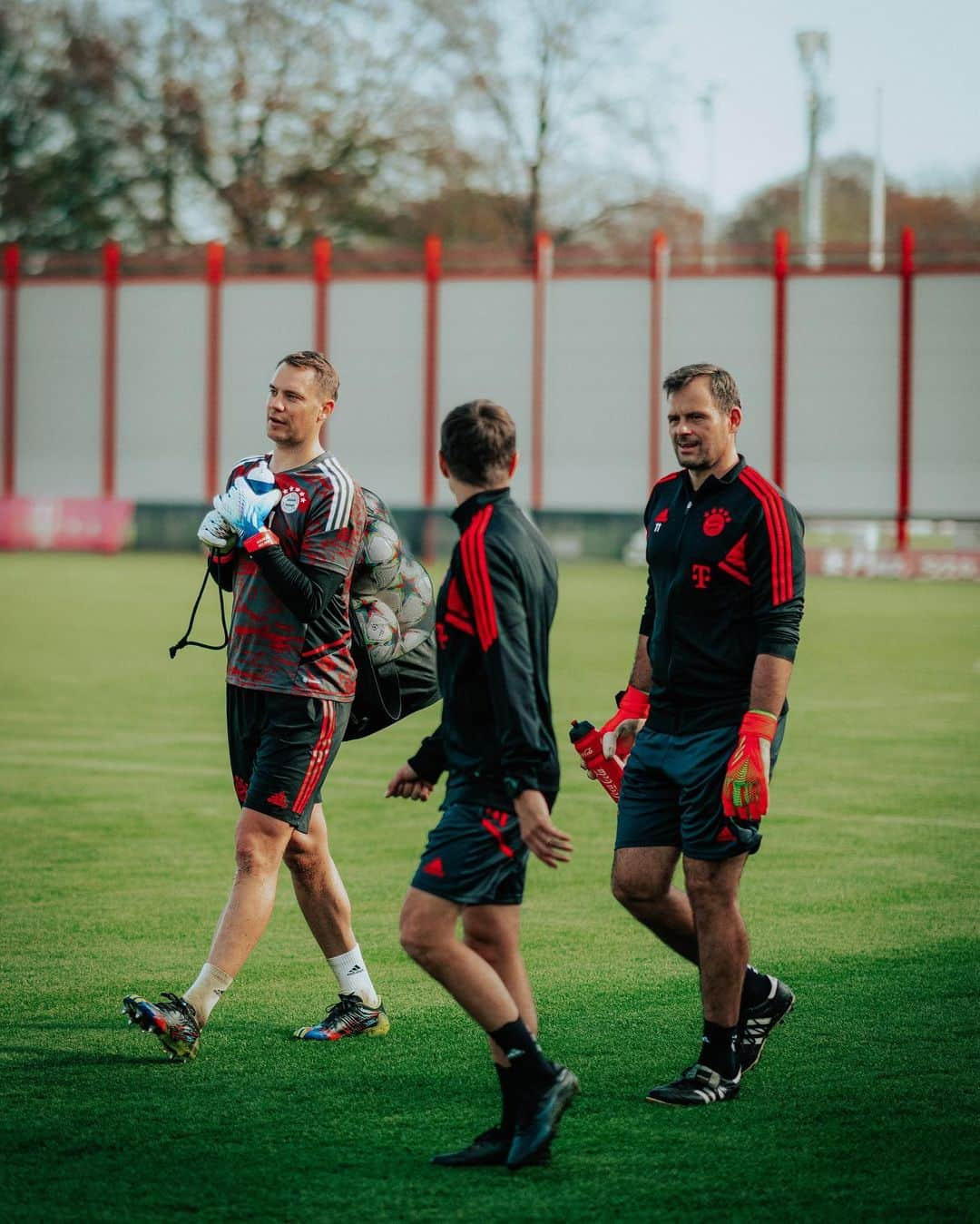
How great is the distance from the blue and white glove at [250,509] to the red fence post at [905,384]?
36.8 m

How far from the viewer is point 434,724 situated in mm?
13734

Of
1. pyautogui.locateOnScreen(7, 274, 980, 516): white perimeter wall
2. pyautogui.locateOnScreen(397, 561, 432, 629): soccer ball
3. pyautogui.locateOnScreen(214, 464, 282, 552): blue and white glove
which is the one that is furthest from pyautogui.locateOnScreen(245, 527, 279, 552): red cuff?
pyautogui.locateOnScreen(7, 274, 980, 516): white perimeter wall

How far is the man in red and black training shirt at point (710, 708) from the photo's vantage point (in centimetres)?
510

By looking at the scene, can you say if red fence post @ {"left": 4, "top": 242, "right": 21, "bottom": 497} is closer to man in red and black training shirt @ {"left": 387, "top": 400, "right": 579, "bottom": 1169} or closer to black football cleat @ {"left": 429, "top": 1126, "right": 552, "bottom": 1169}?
man in red and black training shirt @ {"left": 387, "top": 400, "right": 579, "bottom": 1169}

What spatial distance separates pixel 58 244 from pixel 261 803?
5030 cm

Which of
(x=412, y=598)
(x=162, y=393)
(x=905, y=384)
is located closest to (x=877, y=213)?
(x=905, y=384)

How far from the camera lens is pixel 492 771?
4.61 meters

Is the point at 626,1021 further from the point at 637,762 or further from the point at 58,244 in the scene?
the point at 58,244

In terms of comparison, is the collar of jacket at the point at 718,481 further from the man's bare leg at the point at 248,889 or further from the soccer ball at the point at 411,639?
the man's bare leg at the point at 248,889

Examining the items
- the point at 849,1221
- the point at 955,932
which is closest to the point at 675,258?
the point at 955,932

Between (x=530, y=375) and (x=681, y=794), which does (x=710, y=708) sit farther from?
(x=530, y=375)

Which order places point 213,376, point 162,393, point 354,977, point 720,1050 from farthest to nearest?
point 162,393 → point 213,376 → point 354,977 → point 720,1050

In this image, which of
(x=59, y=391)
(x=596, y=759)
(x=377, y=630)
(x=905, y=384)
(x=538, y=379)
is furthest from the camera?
(x=59, y=391)

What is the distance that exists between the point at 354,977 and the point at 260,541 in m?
1.51
